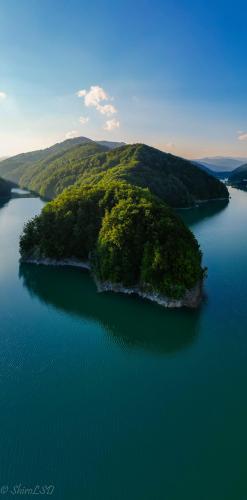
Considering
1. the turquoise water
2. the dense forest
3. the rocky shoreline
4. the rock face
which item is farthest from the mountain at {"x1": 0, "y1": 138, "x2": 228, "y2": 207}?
the turquoise water

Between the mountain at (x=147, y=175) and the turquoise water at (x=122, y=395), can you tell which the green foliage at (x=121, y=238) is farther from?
the mountain at (x=147, y=175)

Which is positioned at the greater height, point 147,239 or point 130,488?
point 147,239

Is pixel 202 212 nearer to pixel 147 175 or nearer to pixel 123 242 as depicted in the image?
pixel 147 175

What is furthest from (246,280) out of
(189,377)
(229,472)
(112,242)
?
(229,472)

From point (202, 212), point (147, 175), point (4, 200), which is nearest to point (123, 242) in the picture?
point (202, 212)

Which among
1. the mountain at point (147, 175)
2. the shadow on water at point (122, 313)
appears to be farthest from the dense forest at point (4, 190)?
the shadow on water at point (122, 313)

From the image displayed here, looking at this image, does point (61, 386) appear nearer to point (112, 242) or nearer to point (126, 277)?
point (126, 277)
